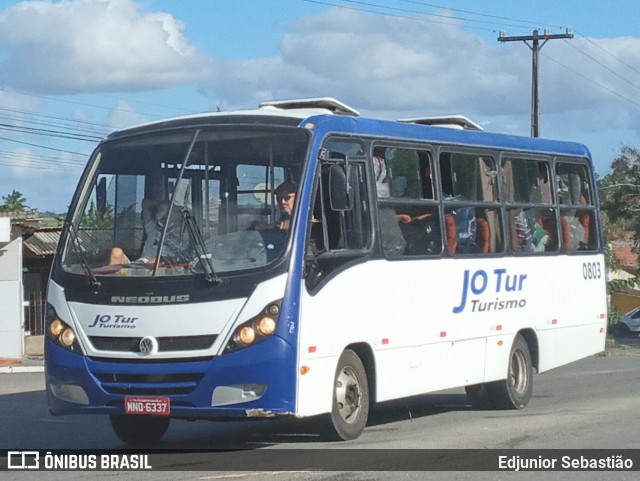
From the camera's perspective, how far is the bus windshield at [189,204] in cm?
1052

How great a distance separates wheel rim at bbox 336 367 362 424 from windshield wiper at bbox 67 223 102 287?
2289 millimetres

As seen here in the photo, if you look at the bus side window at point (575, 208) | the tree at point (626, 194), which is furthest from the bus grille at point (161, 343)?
the tree at point (626, 194)

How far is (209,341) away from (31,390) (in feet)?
32.8

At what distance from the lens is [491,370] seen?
45.4 ft

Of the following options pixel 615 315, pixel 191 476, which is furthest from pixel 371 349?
pixel 615 315

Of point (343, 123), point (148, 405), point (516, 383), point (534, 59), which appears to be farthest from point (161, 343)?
point (534, 59)

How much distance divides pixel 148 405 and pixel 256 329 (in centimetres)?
111

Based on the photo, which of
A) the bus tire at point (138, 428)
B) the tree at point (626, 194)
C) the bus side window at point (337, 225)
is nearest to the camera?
the bus side window at point (337, 225)

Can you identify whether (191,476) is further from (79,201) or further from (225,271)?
(79,201)

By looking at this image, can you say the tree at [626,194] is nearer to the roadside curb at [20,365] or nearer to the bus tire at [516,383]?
the roadside curb at [20,365]

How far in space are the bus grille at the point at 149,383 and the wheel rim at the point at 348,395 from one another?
150 cm

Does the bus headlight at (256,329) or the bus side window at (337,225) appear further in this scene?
the bus side window at (337,225)

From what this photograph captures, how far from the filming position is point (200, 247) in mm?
10492

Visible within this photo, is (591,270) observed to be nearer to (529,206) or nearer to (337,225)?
(529,206)
